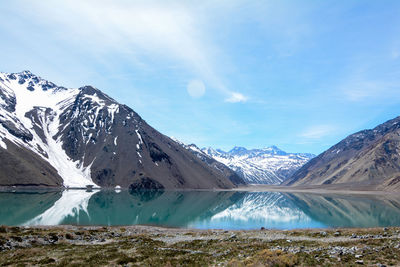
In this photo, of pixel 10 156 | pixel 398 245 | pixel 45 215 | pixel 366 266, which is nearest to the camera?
pixel 366 266

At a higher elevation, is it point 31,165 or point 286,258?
point 31,165

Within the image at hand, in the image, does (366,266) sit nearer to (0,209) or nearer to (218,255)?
(218,255)

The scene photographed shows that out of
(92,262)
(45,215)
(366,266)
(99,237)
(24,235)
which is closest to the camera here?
(366,266)

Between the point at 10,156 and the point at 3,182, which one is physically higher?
the point at 10,156

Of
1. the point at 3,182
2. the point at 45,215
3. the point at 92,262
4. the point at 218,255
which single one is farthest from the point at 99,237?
the point at 3,182

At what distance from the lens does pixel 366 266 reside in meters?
17.7

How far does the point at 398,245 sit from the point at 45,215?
84.0 m

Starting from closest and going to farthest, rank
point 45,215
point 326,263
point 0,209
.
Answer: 1. point 326,263
2. point 45,215
3. point 0,209

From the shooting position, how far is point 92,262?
22.0m

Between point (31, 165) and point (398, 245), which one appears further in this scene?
point (31, 165)

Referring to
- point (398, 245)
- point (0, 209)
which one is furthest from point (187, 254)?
point (0, 209)

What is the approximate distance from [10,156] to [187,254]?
8001 inches

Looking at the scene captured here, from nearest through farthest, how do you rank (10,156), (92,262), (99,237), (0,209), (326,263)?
(326,263) → (92,262) → (99,237) → (0,209) → (10,156)

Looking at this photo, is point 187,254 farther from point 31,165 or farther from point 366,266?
point 31,165
